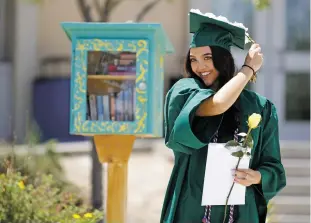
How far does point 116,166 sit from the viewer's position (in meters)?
3.87

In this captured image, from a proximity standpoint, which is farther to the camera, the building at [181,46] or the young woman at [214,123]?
the building at [181,46]

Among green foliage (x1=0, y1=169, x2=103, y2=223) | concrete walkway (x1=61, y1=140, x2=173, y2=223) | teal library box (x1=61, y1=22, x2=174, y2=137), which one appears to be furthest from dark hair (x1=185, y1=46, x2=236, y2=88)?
concrete walkway (x1=61, y1=140, x2=173, y2=223)

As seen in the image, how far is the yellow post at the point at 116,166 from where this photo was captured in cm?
382

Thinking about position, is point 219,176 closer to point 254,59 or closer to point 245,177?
point 245,177

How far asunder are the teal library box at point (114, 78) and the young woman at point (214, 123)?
1.24 meters

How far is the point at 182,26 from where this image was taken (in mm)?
10383

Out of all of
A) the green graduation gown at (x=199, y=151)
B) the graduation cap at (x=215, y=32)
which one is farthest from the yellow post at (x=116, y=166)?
the graduation cap at (x=215, y=32)

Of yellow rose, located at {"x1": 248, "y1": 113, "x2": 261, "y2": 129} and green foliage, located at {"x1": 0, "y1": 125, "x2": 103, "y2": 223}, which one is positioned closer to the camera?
yellow rose, located at {"x1": 248, "y1": 113, "x2": 261, "y2": 129}

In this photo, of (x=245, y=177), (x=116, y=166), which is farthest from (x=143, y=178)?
(x=245, y=177)

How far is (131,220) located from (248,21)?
16.6ft

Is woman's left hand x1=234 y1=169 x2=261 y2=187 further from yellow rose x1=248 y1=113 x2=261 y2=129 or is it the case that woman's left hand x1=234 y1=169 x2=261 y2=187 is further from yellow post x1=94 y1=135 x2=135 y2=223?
yellow post x1=94 y1=135 x2=135 y2=223

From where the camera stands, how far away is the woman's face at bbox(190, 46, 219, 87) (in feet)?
8.12

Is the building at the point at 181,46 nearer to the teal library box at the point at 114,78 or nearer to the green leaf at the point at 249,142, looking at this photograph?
the teal library box at the point at 114,78

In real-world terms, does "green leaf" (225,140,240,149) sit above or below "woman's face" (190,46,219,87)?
below
